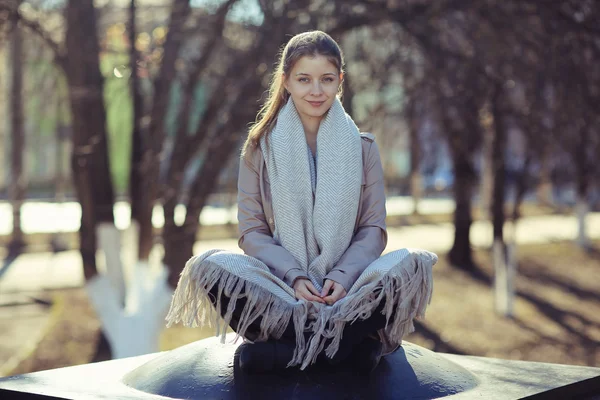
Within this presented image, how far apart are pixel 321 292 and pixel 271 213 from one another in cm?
41

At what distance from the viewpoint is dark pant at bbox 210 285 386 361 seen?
3.13 meters

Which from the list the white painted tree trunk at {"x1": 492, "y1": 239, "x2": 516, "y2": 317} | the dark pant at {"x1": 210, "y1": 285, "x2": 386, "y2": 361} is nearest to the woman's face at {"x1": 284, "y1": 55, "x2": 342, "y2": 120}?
the dark pant at {"x1": 210, "y1": 285, "x2": 386, "y2": 361}

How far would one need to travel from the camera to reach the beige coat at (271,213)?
10.9 ft

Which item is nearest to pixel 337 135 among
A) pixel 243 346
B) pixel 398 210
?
pixel 243 346

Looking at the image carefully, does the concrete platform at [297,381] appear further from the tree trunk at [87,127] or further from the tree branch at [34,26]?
the tree trunk at [87,127]

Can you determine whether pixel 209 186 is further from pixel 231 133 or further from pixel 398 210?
pixel 398 210

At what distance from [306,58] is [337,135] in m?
0.31

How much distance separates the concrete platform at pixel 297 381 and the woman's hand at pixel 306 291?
24cm

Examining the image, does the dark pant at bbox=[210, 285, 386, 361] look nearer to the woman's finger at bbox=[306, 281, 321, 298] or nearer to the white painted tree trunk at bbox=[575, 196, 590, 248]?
the woman's finger at bbox=[306, 281, 321, 298]

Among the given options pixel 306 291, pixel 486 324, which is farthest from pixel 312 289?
pixel 486 324

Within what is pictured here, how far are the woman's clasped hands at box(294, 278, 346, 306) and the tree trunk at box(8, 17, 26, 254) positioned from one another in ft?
21.4

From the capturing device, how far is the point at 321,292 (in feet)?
10.5

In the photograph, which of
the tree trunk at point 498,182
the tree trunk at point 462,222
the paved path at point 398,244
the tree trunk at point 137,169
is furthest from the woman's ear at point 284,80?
the tree trunk at point 462,222

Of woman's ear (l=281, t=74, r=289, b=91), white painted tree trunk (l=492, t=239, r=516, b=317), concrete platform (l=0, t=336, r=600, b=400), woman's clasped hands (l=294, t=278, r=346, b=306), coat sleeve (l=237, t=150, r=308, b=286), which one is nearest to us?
concrete platform (l=0, t=336, r=600, b=400)
